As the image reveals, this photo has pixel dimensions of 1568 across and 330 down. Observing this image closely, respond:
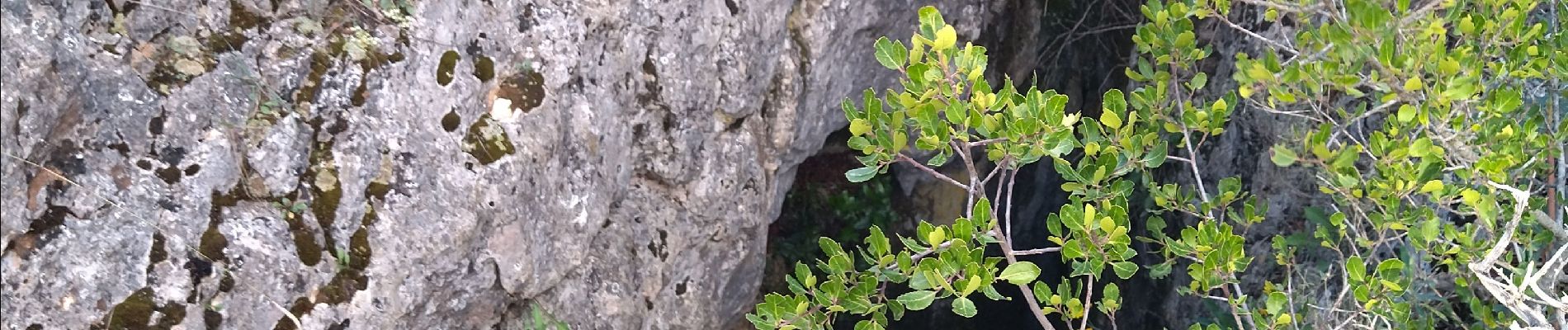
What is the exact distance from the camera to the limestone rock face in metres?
2.18

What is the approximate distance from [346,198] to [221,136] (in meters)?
0.30

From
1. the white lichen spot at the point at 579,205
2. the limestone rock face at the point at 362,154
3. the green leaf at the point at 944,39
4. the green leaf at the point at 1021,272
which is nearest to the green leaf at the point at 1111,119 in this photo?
the green leaf at the point at 1021,272

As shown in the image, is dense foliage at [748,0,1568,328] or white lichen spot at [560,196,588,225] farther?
white lichen spot at [560,196,588,225]

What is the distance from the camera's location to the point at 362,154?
2422 mm

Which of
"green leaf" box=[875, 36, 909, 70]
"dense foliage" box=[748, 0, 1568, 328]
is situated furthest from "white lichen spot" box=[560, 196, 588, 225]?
"green leaf" box=[875, 36, 909, 70]

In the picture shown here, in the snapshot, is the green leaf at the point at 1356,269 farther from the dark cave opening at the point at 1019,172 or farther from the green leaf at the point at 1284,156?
the dark cave opening at the point at 1019,172

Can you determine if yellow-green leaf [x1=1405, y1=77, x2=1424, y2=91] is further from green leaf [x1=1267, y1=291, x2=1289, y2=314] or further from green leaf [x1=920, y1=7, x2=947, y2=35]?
green leaf [x1=920, y1=7, x2=947, y2=35]

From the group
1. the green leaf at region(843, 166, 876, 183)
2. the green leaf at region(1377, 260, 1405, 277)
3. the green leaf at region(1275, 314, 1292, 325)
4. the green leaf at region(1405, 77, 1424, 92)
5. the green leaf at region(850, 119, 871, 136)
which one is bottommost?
the green leaf at region(1275, 314, 1292, 325)

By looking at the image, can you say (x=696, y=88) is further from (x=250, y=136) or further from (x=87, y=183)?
(x=87, y=183)

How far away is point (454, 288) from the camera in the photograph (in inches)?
104

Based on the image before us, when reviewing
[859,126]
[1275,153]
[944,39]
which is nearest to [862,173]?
[859,126]

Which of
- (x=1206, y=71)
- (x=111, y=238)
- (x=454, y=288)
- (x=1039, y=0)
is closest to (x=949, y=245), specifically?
(x=454, y=288)

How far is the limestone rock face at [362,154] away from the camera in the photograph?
2.18m

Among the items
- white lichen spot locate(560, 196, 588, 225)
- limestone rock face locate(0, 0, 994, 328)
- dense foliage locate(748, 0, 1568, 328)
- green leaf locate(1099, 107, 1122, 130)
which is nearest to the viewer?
limestone rock face locate(0, 0, 994, 328)
